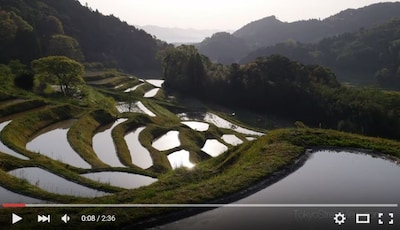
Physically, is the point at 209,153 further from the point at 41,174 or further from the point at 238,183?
the point at 238,183

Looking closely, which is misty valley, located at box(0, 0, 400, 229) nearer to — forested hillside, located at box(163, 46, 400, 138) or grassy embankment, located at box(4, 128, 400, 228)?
grassy embankment, located at box(4, 128, 400, 228)

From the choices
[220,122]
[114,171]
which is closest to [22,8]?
[220,122]

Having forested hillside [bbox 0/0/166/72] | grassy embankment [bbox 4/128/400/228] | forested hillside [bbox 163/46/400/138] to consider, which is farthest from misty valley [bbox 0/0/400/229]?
forested hillside [bbox 0/0/166/72]

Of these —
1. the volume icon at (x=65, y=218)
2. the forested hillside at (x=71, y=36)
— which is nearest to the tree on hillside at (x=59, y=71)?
the forested hillside at (x=71, y=36)

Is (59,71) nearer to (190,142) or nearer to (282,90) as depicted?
(190,142)

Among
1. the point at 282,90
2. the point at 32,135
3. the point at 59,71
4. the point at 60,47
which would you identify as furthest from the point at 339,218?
the point at 60,47
